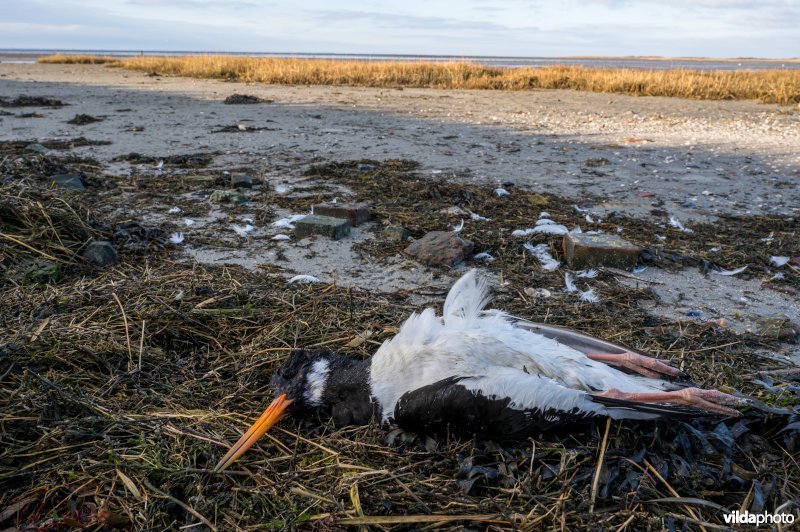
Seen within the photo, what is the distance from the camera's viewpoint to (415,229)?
5824 millimetres

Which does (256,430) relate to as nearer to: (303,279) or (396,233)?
(303,279)

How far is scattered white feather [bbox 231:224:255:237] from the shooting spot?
5764mm

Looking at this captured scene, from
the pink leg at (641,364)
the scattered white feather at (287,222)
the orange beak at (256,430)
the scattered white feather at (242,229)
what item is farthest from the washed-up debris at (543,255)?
the orange beak at (256,430)

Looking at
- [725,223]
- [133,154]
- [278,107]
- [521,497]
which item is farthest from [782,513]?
[278,107]

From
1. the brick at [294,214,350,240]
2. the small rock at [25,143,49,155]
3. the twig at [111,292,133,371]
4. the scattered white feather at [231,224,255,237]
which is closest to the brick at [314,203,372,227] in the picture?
the brick at [294,214,350,240]

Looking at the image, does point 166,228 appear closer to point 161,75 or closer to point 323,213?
point 323,213

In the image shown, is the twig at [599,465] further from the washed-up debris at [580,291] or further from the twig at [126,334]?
the twig at [126,334]

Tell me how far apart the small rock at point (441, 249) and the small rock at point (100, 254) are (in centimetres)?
240

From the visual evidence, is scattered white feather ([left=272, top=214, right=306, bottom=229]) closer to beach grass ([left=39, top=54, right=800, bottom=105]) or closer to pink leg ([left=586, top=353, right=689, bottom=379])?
pink leg ([left=586, top=353, right=689, bottom=379])

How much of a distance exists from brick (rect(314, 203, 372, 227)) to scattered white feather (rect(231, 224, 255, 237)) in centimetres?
70

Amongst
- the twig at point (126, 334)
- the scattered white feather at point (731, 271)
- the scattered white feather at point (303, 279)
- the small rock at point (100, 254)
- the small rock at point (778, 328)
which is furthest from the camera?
the scattered white feather at point (731, 271)

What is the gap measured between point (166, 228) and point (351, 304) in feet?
9.23

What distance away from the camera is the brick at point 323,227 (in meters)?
5.61

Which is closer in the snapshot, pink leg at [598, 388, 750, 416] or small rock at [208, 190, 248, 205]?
pink leg at [598, 388, 750, 416]
